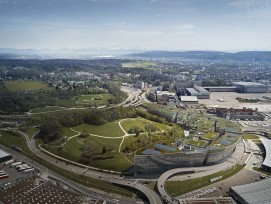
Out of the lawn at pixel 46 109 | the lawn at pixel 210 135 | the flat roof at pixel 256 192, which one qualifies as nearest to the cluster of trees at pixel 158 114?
the lawn at pixel 210 135

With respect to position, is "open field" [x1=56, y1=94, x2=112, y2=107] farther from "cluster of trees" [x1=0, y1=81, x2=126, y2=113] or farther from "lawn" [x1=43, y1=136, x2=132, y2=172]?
"lawn" [x1=43, y1=136, x2=132, y2=172]

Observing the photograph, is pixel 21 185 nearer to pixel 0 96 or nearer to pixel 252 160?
pixel 252 160

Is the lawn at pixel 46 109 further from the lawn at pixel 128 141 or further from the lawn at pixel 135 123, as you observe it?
the lawn at pixel 128 141

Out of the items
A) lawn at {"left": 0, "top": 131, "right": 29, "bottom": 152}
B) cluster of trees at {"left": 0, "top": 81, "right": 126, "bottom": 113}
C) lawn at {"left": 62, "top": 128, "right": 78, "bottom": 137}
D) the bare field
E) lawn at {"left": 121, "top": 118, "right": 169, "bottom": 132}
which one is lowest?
the bare field

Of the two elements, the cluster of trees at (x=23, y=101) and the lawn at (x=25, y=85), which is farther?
the lawn at (x=25, y=85)

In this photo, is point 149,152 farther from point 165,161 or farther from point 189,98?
point 189,98

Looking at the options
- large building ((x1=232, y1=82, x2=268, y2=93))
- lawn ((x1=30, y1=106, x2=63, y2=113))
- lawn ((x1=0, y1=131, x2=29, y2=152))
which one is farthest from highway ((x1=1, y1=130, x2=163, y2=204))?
large building ((x1=232, y1=82, x2=268, y2=93))
